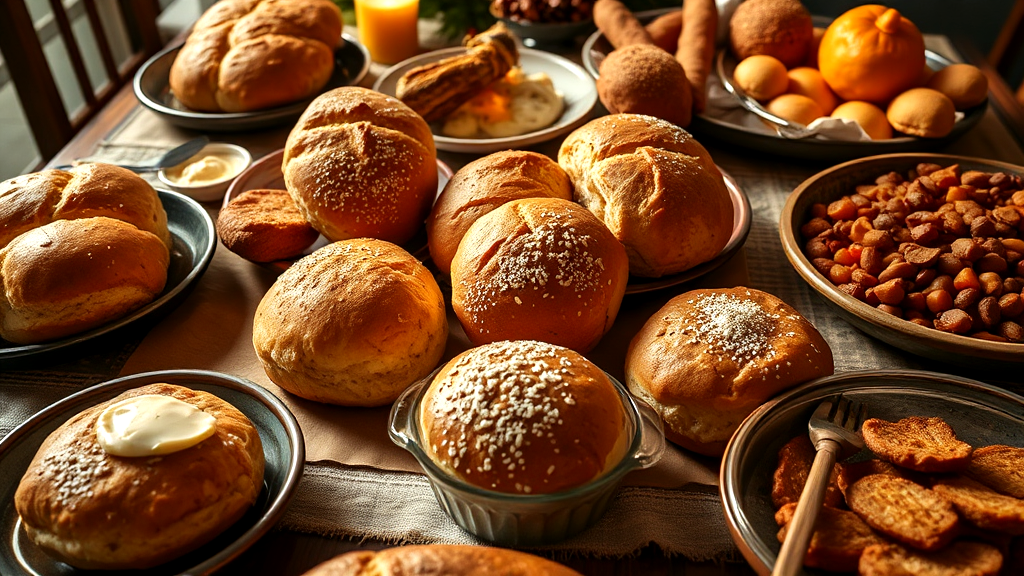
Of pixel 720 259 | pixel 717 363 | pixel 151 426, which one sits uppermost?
pixel 151 426

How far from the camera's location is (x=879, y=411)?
1.34 m

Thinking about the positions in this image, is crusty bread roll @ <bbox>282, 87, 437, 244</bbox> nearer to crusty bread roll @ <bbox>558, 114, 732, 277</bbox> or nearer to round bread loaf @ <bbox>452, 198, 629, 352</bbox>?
round bread loaf @ <bbox>452, 198, 629, 352</bbox>

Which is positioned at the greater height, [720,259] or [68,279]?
[68,279]

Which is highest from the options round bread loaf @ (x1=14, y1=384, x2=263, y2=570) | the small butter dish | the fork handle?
round bread loaf @ (x1=14, y1=384, x2=263, y2=570)

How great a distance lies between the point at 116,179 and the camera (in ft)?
5.68

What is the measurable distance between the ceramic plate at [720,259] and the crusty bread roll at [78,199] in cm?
114

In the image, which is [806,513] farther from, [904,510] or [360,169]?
[360,169]

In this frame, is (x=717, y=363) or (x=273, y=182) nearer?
(x=717, y=363)

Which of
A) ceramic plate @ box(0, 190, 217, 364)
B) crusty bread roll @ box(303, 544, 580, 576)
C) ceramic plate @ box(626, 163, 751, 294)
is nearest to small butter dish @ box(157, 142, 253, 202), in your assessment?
ceramic plate @ box(0, 190, 217, 364)

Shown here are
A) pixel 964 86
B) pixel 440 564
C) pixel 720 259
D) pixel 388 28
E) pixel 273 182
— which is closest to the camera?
pixel 440 564

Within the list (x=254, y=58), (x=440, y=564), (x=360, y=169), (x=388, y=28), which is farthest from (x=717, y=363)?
(x=388, y=28)

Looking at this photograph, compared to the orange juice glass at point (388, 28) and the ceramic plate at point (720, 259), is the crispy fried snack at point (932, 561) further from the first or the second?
the orange juice glass at point (388, 28)

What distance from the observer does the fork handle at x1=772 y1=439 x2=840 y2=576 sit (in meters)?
0.98

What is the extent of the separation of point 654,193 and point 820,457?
27.3 inches
